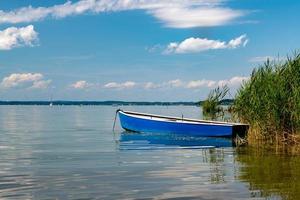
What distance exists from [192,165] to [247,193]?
593 centimetres

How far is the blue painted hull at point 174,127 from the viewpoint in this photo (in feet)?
96.5

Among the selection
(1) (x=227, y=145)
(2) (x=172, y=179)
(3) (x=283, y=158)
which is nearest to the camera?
(2) (x=172, y=179)

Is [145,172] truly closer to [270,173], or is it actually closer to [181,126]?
[270,173]

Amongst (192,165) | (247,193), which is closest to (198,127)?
(192,165)

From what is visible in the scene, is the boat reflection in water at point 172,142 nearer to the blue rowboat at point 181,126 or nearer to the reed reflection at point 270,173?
the blue rowboat at point 181,126

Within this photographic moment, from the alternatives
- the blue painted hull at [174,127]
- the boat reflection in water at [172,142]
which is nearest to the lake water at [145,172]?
the boat reflection in water at [172,142]

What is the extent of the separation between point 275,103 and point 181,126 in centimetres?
917

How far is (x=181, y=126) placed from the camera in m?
31.8

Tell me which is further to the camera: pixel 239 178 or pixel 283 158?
pixel 283 158

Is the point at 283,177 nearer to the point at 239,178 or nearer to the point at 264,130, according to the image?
the point at 239,178

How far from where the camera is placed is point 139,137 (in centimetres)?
3284

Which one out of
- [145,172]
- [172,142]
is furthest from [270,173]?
[172,142]

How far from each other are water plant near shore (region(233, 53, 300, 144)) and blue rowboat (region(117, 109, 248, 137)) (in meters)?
1.78

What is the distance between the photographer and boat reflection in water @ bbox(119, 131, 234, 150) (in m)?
25.9
